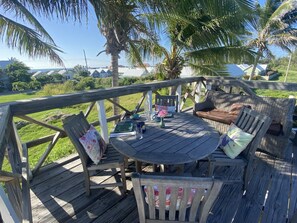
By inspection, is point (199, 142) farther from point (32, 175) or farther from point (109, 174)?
point (32, 175)

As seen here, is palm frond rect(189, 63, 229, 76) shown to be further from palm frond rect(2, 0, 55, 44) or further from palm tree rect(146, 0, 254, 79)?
palm frond rect(2, 0, 55, 44)

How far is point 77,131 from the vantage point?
203cm

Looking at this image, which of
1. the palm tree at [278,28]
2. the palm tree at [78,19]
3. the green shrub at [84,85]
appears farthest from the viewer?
the green shrub at [84,85]

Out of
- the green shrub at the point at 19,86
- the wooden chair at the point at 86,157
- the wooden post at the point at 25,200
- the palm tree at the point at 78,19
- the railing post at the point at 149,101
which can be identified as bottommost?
the green shrub at the point at 19,86

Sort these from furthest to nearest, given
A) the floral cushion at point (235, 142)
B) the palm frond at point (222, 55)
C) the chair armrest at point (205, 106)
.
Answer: the palm frond at point (222, 55)
the chair armrest at point (205, 106)
the floral cushion at point (235, 142)

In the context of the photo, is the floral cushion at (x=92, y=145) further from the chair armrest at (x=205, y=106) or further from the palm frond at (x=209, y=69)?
the palm frond at (x=209, y=69)

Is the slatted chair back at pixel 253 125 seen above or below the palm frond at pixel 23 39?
below

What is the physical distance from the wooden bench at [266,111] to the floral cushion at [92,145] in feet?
7.10

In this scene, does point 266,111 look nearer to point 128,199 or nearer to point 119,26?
point 128,199

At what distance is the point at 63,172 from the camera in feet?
8.38

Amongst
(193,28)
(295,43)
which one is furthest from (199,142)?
(295,43)

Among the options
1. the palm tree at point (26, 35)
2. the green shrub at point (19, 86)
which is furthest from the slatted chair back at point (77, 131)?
the green shrub at point (19, 86)

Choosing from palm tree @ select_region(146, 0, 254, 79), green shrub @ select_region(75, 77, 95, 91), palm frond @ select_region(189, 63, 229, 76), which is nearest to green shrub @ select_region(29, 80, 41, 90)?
green shrub @ select_region(75, 77, 95, 91)

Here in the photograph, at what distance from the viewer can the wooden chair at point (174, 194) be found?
39.0 inches
